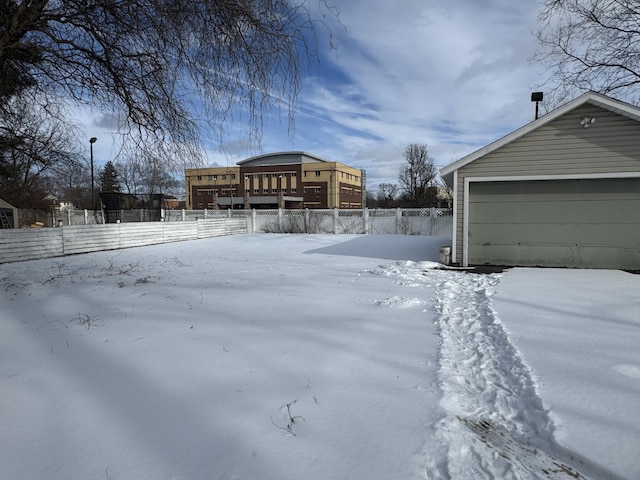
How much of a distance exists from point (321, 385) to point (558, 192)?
8.46 m

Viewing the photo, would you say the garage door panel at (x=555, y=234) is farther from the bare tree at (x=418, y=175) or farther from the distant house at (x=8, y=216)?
the bare tree at (x=418, y=175)

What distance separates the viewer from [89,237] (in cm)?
1345

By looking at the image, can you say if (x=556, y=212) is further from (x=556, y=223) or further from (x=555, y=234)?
(x=555, y=234)

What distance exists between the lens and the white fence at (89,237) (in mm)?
10914

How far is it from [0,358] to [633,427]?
209 inches

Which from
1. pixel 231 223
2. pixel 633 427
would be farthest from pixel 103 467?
pixel 231 223

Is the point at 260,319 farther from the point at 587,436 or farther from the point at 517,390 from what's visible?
the point at 587,436

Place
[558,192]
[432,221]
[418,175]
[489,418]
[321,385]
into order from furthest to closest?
[418,175], [432,221], [558,192], [321,385], [489,418]

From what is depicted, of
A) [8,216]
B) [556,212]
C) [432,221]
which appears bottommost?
[432,221]

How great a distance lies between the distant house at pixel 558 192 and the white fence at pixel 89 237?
12.4m

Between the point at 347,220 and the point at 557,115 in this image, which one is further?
the point at 347,220

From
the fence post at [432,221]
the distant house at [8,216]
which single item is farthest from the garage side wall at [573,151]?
the distant house at [8,216]

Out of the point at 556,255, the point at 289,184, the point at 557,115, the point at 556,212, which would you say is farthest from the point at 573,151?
the point at 289,184

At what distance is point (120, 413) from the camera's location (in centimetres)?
257
